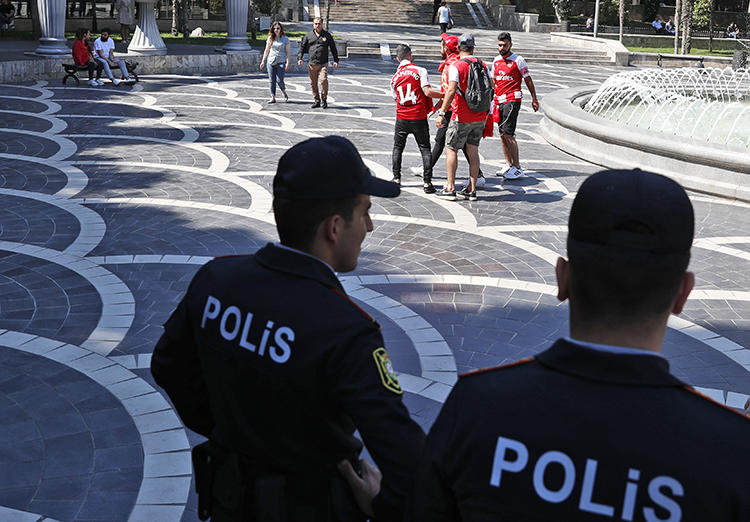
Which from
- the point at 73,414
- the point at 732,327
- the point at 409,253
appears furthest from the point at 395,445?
the point at 409,253

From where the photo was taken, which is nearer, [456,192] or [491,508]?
[491,508]

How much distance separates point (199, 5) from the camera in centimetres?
4194

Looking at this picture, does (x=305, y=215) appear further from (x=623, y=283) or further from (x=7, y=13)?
(x=7, y=13)

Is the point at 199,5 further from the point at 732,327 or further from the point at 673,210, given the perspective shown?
the point at 673,210

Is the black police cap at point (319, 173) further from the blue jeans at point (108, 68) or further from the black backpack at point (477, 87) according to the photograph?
the blue jeans at point (108, 68)

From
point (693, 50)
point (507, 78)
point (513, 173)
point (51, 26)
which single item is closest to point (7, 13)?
point (51, 26)

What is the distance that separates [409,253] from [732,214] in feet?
14.8

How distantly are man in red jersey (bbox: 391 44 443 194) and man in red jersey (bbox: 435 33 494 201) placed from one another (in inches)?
9.4

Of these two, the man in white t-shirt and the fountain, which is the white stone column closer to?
the man in white t-shirt

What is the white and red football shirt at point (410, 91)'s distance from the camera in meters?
10.0

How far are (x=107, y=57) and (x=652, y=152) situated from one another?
14.4m

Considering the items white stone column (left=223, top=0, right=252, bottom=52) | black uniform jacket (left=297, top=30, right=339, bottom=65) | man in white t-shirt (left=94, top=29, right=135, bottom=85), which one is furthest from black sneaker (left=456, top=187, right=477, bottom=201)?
white stone column (left=223, top=0, right=252, bottom=52)

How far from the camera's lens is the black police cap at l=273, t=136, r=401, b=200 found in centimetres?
236

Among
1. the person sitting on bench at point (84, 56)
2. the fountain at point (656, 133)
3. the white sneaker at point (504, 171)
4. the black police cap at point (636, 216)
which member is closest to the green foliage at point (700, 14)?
the fountain at point (656, 133)
